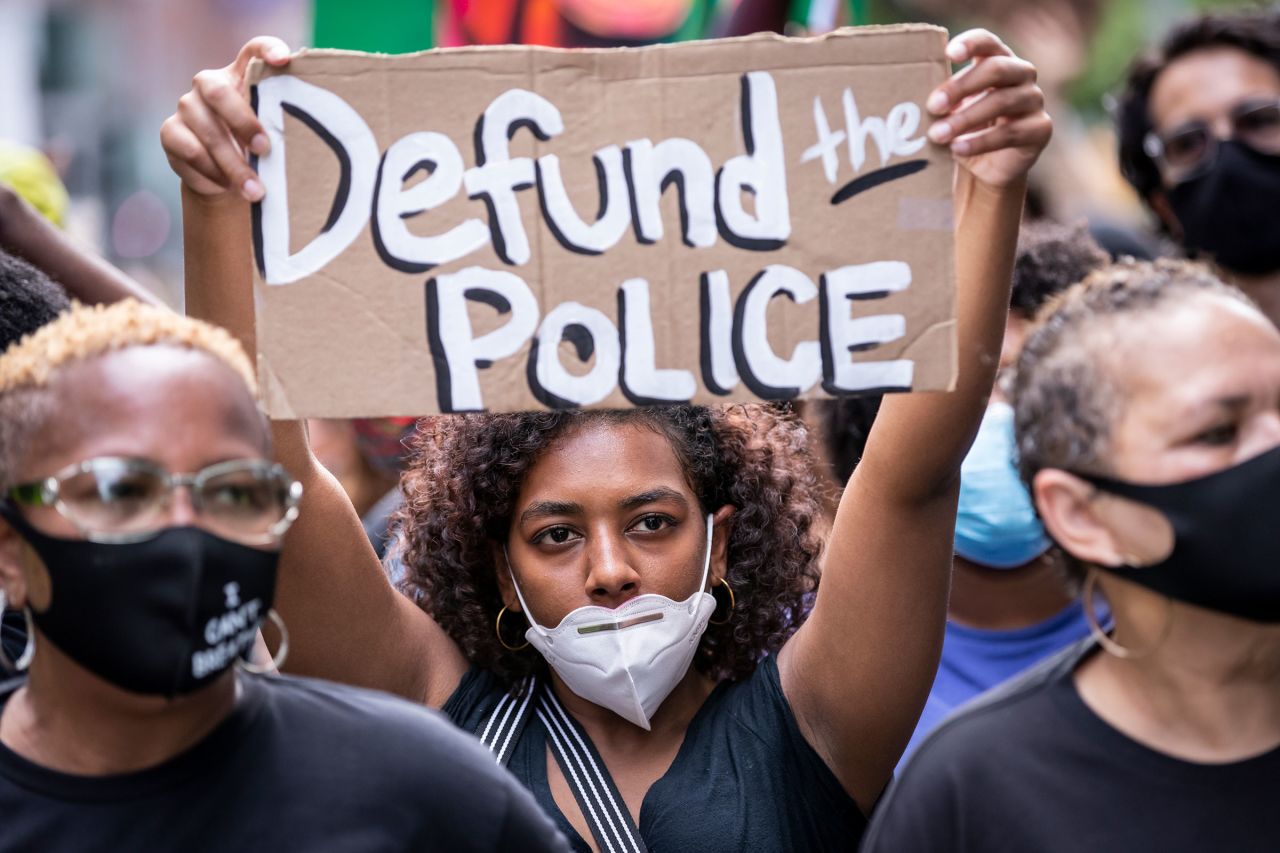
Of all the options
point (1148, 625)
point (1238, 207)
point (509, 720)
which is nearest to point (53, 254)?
point (509, 720)

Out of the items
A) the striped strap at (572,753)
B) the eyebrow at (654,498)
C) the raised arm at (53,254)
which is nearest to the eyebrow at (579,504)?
the eyebrow at (654,498)

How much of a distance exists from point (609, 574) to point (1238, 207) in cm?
238

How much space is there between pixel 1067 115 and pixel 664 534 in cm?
1274

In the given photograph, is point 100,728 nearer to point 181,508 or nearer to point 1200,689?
point 181,508

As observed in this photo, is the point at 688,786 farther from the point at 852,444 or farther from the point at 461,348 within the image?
the point at 852,444

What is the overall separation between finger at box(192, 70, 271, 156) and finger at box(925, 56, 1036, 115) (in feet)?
3.15

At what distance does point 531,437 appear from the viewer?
9.91 ft

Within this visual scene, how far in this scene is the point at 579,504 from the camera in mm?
2910

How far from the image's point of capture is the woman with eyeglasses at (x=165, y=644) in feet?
6.47

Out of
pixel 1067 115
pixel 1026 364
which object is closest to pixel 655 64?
pixel 1026 364

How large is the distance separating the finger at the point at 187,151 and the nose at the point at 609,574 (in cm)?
88

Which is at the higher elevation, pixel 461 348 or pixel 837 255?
pixel 837 255

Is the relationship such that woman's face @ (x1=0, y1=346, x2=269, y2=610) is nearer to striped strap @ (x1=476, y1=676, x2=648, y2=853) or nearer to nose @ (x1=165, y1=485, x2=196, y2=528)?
nose @ (x1=165, y1=485, x2=196, y2=528)

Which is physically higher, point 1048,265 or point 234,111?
point 234,111
